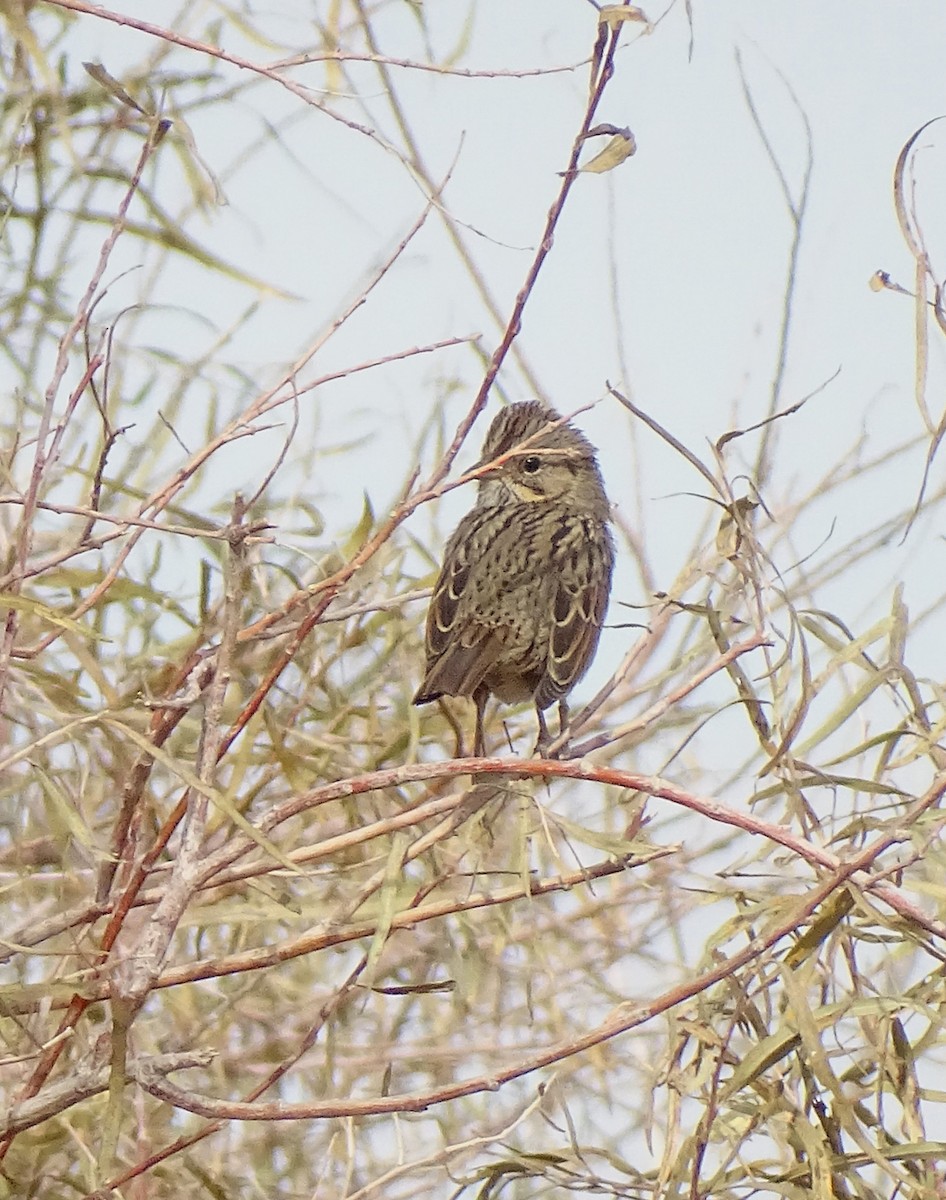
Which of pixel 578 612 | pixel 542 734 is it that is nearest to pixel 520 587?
pixel 578 612

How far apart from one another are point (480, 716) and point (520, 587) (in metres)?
0.16

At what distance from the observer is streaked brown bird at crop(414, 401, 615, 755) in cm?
150

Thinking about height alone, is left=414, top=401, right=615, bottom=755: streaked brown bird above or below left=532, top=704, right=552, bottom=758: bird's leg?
above

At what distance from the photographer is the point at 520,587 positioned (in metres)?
1.62

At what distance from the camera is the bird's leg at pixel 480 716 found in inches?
59.5

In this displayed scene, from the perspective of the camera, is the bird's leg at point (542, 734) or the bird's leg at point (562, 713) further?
the bird's leg at point (562, 713)

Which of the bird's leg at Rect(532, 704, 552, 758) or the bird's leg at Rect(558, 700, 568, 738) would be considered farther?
the bird's leg at Rect(558, 700, 568, 738)

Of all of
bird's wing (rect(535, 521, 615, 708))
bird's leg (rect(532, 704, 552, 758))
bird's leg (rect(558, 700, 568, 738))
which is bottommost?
bird's leg (rect(532, 704, 552, 758))

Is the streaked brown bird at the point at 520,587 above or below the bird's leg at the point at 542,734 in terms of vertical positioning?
above

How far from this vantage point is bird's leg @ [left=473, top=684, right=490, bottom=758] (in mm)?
1511

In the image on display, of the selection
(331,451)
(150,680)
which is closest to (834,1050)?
(150,680)

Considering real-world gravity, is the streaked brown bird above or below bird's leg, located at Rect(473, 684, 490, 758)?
above

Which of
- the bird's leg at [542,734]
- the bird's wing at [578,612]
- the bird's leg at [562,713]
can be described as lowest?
the bird's leg at [542,734]

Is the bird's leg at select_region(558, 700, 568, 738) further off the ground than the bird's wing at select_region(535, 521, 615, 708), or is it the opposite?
the bird's wing at select_region(535, 521, 615, 708)
